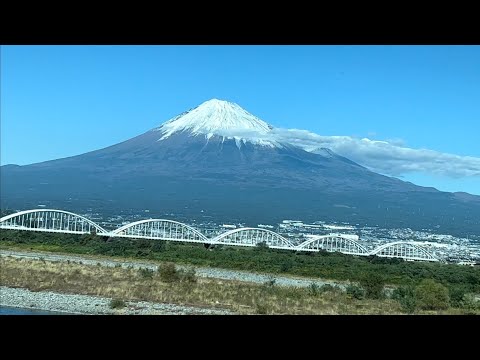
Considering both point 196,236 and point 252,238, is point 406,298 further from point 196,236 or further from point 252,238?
point 252,238

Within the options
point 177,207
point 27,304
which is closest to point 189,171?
point 177,207

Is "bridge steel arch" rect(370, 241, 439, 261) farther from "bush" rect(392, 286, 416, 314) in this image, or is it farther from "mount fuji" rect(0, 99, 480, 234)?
"mount fuji" rect(0, 99, 480, 234)

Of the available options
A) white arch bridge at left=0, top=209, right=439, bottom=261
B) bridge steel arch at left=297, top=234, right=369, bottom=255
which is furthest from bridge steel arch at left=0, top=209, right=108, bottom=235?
bridge steel arch at left=297, top=234, right=369, bottom=255

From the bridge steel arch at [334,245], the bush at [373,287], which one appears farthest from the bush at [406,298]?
the bridge steel arch at [334,245]

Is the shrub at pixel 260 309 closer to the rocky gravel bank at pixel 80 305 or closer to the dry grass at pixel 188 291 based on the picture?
the dry grass at pixel 188 291
